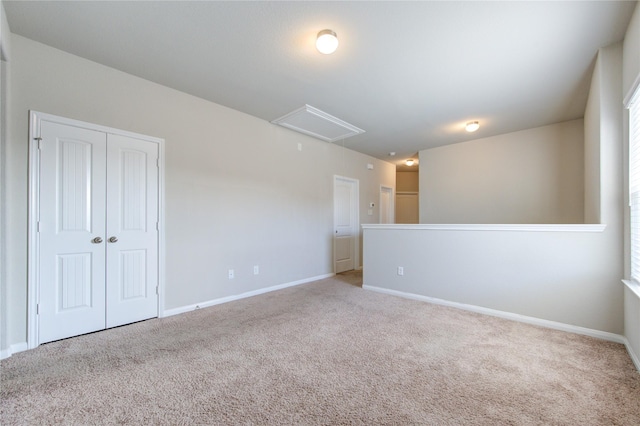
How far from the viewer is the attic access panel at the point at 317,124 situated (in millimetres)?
3801

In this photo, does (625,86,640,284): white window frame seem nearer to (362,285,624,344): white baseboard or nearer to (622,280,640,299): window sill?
(622,280,640,299): window sill

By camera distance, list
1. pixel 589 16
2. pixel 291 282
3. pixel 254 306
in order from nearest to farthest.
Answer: pixel 589 16 < pixel 254 306 < pixel 291 282

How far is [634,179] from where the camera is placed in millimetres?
2166

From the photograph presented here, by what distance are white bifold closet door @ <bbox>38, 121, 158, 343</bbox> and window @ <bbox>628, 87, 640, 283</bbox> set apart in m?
4.47

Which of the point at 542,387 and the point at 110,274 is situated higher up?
the point at 110,274

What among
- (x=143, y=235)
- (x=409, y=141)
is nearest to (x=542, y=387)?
(x=143, y=235)

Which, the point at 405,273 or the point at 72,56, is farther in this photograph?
the point at 405,273

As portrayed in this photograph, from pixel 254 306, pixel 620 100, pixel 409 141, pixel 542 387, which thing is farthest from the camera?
pixel 409 141

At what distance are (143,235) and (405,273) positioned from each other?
3415 millimetres

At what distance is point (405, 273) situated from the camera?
3916 millimetres

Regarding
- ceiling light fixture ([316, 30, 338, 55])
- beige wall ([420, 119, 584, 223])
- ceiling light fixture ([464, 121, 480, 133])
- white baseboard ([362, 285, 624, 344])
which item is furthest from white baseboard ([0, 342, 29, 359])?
beige wall ([420, 119, 584, 223])

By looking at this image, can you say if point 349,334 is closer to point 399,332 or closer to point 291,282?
point 399,332

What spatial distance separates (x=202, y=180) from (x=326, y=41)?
7.33ft

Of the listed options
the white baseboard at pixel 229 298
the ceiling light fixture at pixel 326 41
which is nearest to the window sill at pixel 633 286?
the ceiling light fixture at pixel 326 41
